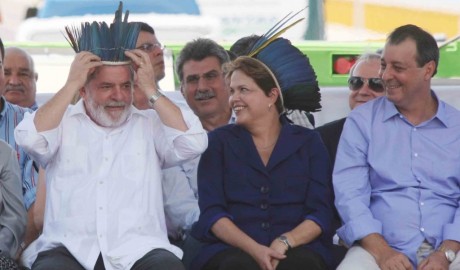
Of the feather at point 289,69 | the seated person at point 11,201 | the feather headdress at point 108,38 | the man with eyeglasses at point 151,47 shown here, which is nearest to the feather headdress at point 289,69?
the feather at point 289,69

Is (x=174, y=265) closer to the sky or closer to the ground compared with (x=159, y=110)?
closer to the ground

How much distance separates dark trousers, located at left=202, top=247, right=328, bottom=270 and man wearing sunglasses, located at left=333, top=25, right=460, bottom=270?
0.75 ft

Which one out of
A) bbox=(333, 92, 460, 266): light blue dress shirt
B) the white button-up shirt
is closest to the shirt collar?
bbox=(333, 92, 460, 266): light blue dress shirt

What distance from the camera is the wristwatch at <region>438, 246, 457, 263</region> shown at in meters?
5.25

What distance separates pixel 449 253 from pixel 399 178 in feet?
1.47

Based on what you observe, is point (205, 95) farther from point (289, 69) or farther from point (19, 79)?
point (19, 79)

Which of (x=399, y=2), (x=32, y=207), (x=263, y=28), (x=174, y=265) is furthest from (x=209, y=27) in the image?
(x=174, y=265)

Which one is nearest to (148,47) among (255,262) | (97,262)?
(97,262)

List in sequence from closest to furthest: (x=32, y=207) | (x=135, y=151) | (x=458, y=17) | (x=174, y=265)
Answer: (x=174, y=265) → (x=135, y=151) → (x=32, y=207) → (x=458, y=17)

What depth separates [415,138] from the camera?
5535mm

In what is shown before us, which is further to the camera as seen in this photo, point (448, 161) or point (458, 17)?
point (458, 17)

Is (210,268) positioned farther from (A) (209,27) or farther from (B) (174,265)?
(A) (209,27)

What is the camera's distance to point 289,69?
5.61 metres

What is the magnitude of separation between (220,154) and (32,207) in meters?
1.03
